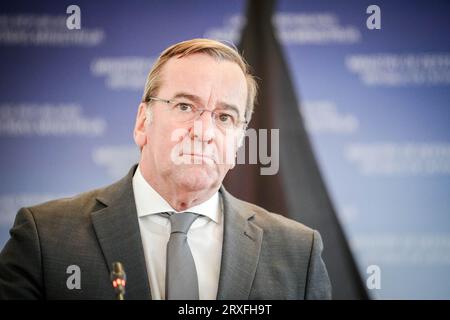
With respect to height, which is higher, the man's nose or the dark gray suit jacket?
the man's nose

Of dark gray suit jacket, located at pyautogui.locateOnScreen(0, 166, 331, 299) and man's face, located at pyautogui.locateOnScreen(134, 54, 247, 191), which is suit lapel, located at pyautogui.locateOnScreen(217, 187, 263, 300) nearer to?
dark gray suit jacket, located at pyautogui.locateOnScreen(0, 166, 331, 299)

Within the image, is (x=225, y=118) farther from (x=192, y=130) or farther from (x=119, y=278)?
(x=119, y=278)

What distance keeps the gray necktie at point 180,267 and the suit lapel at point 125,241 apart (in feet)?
0.32

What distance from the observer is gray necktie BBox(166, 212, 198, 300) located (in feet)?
7.86

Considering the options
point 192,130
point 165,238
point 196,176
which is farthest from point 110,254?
point 192,130

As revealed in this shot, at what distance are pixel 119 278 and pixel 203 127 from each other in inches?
27.5

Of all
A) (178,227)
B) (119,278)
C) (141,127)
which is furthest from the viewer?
(141,127)

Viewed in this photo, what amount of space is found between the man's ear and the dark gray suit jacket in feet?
0.43

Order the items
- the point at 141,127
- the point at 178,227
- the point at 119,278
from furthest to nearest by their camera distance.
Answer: the point at 141,127
the point at 178,227
the point at 119,278

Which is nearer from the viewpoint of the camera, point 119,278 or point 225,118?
point 119,278

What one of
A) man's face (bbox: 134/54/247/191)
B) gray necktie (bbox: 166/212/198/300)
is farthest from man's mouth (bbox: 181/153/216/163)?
gray necktie (bbox: 166/212/198/300)

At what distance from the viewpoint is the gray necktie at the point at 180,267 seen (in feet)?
7.86

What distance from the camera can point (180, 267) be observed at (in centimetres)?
239
